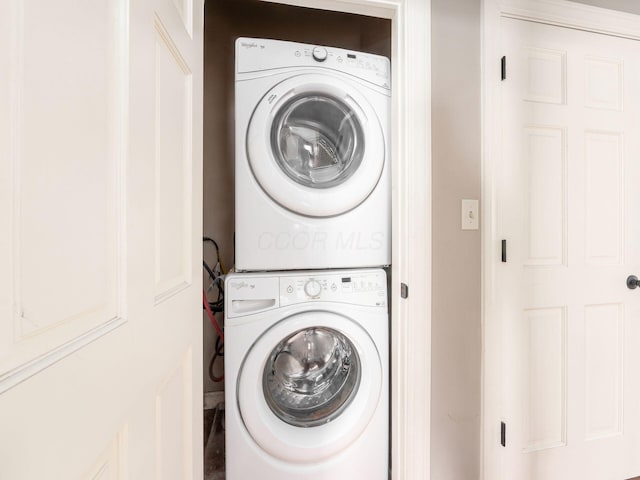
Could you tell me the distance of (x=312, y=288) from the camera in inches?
44.6

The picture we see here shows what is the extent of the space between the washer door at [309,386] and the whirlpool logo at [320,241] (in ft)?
0.83

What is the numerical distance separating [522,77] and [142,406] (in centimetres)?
154

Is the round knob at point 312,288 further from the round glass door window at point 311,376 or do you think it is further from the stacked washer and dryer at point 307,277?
the round glass door window at point 311,376

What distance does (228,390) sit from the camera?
107 centimetres

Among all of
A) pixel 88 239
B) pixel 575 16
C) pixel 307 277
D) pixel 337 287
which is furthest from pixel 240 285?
pixel 575 16

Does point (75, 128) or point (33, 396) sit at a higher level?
point (75, 128)

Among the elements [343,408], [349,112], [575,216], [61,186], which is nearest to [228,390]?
[343,408]

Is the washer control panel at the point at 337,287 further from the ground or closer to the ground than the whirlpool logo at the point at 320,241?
closer to the ground

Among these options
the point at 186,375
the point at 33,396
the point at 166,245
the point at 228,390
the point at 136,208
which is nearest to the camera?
the point at 33,396

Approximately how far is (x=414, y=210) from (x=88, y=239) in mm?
977

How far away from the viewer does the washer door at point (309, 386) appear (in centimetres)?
107

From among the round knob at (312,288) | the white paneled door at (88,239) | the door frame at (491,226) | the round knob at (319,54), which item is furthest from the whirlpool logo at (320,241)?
the round knob at (319,54)

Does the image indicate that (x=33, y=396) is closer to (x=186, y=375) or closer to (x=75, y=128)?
(x=75, y=128)

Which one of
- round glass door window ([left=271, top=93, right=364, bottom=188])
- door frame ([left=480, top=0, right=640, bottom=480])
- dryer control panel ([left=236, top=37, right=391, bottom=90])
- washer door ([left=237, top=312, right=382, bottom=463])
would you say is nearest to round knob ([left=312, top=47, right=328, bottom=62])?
dryer control panel ([left=236, top=37, right=391, bottom=90])
